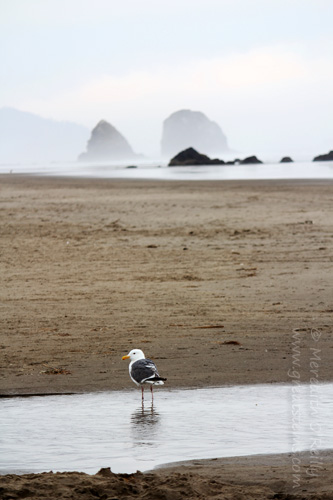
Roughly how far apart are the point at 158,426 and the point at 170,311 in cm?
465

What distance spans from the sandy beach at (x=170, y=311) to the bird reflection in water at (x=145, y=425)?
727 millimetres

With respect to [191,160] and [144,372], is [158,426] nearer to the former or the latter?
[144,372]

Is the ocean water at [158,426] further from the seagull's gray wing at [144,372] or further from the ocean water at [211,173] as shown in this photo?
the ocean water at [211,173]

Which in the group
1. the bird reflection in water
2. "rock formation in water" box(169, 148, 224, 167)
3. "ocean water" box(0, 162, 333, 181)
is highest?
"rock formation in water" box(169, 148, 224, 167)

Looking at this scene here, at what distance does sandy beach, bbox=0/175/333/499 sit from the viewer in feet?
18.7

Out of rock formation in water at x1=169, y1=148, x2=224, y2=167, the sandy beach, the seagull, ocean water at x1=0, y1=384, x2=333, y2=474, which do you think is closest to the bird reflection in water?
ocean water at x1=0, y1=384, x2=333, y2=474

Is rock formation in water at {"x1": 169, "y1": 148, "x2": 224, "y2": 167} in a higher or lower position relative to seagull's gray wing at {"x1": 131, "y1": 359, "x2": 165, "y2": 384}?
higher

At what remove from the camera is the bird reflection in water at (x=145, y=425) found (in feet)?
22.6

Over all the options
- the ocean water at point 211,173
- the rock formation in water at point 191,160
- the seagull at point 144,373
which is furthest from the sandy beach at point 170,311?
the rock formation in water at point 191,160

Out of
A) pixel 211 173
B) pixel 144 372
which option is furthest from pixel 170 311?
pixel 211 173

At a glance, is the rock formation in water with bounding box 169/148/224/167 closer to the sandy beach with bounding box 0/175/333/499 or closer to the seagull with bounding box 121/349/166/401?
the sandy beach with bounding box 0/175/333/499

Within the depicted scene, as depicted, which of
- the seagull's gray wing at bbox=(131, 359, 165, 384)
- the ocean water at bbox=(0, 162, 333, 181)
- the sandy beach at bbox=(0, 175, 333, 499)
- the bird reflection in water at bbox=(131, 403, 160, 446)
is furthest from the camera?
the ocean water at bbox=(0, 162, 333, 181)

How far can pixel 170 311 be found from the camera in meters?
11.9

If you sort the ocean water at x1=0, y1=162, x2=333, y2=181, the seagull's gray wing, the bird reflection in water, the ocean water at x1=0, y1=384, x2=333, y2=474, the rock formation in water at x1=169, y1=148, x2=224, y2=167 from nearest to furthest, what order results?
the ocean water at x1=0, y1=384, x2=333, y2=474, the bird reflection in water, the seagull's gray wing, the ocean water at x1=0, y1=162, x2=333, y2=181, the rock formation in water at x1=169, y1=148, x2=224, y2=167
